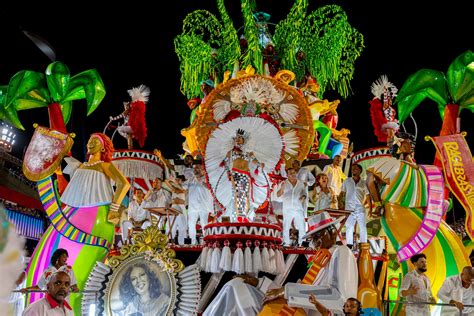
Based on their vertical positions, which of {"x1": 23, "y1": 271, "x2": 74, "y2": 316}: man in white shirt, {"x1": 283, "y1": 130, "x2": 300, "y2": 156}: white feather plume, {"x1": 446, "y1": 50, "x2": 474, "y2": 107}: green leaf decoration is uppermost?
{"x1": 446, "y1": 50, "x2": 474, "y2": 107}: green leaf decoration

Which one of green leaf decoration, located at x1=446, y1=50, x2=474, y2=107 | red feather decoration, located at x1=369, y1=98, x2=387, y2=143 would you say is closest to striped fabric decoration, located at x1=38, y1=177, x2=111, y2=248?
red feather decoration, located at x1=369, y1=98, x2=387, y2=143

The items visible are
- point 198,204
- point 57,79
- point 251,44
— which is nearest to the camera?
point 198,204

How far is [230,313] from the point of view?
668 centimetres

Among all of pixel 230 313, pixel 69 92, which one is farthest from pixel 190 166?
pixel 230 313

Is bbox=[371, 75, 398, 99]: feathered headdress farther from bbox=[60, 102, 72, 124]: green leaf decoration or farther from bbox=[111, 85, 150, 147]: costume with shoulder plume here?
bbox=[60, 102, 72, 124]: green leaf decoration

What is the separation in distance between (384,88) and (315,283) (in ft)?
20.0

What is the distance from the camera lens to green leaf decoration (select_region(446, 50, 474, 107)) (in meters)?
9.64

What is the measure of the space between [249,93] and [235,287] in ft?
13.3

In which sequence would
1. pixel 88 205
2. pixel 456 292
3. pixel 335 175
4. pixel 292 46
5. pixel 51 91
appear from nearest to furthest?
pixel 456 292 < pixel 88 205 < pixel 51 91 < pixel 335 175 < pixel 292 46

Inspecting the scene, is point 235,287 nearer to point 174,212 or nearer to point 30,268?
point 174,212

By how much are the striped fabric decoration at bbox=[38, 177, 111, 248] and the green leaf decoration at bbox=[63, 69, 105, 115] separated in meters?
1.42

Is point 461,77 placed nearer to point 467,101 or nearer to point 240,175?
point 467,101

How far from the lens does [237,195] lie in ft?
27.9

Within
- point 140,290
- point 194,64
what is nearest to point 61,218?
point 140,290
